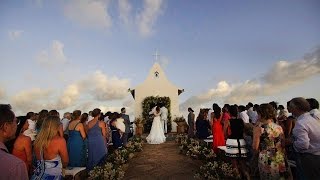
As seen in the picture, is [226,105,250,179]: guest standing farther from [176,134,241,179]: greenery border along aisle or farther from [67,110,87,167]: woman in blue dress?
[67,110,87,167]: woman in blue dress

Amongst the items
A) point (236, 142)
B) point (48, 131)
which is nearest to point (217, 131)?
point (236, 142)

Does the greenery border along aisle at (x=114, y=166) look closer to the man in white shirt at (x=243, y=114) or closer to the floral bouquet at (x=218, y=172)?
the floral bouquet at (x=218, y=172)

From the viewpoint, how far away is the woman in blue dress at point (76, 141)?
933 centimetres

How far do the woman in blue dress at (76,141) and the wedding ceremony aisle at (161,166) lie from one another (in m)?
1.68

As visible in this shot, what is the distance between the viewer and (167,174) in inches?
430

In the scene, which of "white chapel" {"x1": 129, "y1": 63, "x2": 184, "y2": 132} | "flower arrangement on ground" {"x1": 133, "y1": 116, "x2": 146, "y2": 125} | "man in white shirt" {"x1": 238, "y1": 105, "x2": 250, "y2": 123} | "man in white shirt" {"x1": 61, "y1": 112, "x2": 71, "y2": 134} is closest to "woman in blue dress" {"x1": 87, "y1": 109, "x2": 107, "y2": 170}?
"man in white shirt" {"x1": 61, "y1": 112, "x2": 71, "y2": 134}

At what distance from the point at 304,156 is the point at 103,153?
6.67 m

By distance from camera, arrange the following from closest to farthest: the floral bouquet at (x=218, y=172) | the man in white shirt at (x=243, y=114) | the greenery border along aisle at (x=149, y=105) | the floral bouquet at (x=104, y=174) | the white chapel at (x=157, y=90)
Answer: the floral bouquet at (x=104, y=174) < the floral bouquet at (x=218, y=172) < the man in white shirt at (x=243, y=114) < the greenery border along aisle at (x=149, y=105) < the white chapel at (x=157, y=90)

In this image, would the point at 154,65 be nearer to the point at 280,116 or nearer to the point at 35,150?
the point at 280,116

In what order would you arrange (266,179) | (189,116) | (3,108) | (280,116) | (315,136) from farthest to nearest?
(189,116), (280,116), (266,179), (315,136), (3,108)

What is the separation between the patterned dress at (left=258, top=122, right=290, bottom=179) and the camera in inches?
245

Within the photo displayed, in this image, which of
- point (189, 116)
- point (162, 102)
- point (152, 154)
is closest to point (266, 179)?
point (152, 154)

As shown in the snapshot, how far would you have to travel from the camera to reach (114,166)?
11.1 metres

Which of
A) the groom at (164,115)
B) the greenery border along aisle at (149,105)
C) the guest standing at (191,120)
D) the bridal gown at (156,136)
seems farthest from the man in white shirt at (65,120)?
the greenery border along aisle at (149,105)
